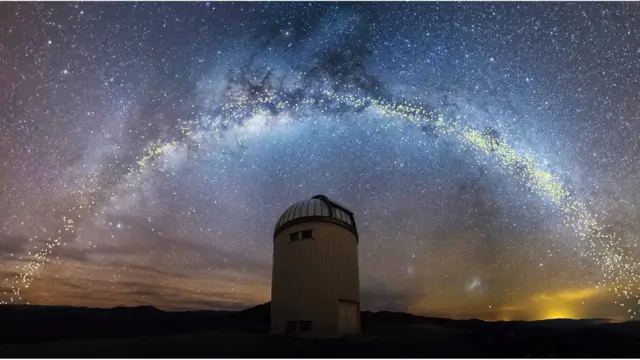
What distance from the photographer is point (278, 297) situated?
16578 millimetres

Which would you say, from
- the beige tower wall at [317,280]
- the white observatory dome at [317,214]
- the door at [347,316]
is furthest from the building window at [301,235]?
the door at [347,316]

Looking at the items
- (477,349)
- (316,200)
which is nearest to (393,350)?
(477,349)

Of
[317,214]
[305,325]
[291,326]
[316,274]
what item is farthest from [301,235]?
[291,326]

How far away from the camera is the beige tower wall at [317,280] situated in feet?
49.3

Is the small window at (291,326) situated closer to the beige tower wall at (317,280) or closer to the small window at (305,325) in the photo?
the beige tower wall at (317,280)

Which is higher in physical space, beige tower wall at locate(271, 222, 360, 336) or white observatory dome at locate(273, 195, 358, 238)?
white observatory dome at locate(273, 195, 358, 238)

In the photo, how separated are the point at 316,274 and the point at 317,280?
31 centimetres

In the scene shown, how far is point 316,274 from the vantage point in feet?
51.0

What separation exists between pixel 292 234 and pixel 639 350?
1875 cm

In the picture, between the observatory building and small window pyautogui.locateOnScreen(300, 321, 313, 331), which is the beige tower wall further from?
small window pyautogui.locateOnScreen(300, 321, 313, 331)

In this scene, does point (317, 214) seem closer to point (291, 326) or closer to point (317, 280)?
point (317, 280)

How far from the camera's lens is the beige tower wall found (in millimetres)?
15039

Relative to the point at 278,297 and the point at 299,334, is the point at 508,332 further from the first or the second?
the point at 278,297

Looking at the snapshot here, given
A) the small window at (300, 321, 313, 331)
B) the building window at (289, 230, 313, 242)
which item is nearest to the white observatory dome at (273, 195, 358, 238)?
the building window at (289, 230, 313, 242)
